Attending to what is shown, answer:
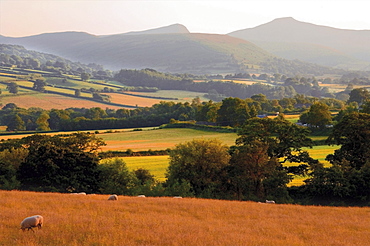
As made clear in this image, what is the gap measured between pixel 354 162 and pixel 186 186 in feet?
75.5

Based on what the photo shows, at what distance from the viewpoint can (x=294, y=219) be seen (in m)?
32.5

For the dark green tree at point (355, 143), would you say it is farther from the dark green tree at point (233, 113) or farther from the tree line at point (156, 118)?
the tree line at point (156, 118)

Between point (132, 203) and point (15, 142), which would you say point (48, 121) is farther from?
point (132, 203)

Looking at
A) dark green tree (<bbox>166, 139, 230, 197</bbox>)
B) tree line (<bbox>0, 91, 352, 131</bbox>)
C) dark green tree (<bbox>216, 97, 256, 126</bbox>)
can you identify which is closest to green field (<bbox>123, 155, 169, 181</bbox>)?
dark green tree (<bbox>166, 139, 230, 197</bbox>)

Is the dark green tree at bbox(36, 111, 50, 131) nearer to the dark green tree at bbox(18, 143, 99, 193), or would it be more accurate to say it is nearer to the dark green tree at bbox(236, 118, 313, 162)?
the dark green tree at bbox(18, 143, 99, 193)

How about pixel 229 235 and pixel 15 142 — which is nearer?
pixel 229 235

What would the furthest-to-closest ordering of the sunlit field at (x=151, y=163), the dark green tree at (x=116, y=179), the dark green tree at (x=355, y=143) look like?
the sunlit field at (x=151, y=163) < the dark green tree at (x=355, y=143) < the dark green tree at (x=116, y=179)

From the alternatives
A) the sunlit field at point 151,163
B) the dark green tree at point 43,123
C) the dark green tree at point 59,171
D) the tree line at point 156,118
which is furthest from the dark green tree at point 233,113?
the dark green tree at point 59,171

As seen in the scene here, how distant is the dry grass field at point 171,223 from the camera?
23562 mm

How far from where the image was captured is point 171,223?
92.4 feet

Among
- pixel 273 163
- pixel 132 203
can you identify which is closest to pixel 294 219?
pixel 132 203

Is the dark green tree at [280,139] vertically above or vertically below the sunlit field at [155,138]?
→ above

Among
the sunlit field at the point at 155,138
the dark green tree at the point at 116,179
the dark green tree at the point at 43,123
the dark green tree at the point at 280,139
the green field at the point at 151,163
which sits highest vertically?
the dark green tree at the point at 280,139

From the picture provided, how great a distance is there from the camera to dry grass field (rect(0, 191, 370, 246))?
77.3 ft
